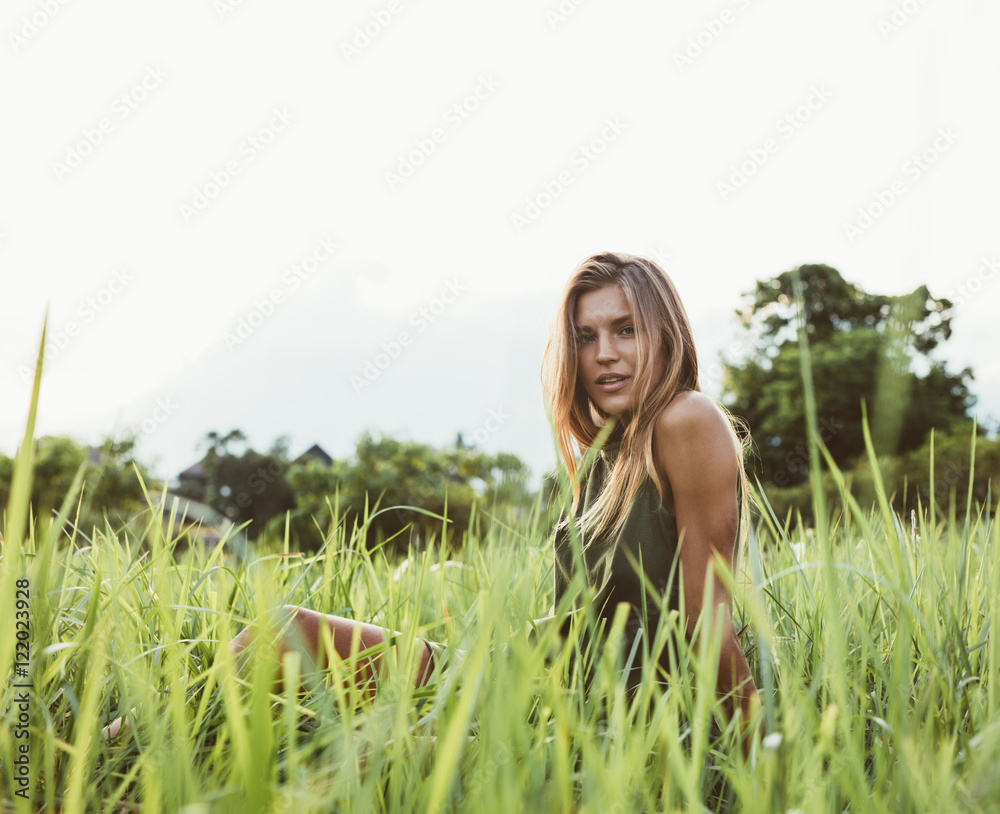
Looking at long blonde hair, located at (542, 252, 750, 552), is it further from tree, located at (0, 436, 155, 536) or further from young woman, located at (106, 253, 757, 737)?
tree, located at (0, 436, 155, 536)

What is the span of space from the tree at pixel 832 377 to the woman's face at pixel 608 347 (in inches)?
592

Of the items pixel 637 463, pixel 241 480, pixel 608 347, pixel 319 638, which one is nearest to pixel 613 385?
pixel 608 347

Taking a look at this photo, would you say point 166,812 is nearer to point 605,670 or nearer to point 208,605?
point 605,670

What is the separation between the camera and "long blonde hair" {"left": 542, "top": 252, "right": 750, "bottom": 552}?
1592 millimetres

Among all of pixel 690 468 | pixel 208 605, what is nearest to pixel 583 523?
pixel 690 468

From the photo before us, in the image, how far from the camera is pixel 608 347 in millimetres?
1801

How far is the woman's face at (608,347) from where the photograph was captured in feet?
5.76

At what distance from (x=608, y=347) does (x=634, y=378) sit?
172mm

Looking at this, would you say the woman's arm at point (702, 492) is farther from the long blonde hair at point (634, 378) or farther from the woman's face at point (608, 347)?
the woman's face at point (608, 347)

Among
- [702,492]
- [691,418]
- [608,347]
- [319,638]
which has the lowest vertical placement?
[319,638]

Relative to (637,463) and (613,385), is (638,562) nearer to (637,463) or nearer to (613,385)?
(637,463)

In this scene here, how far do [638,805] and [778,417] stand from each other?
17642mm

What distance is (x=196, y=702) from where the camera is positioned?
1.15 m

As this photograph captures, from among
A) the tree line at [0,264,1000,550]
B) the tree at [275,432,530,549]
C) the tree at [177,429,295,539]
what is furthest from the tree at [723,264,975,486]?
the tree at [177,429,295,539]
